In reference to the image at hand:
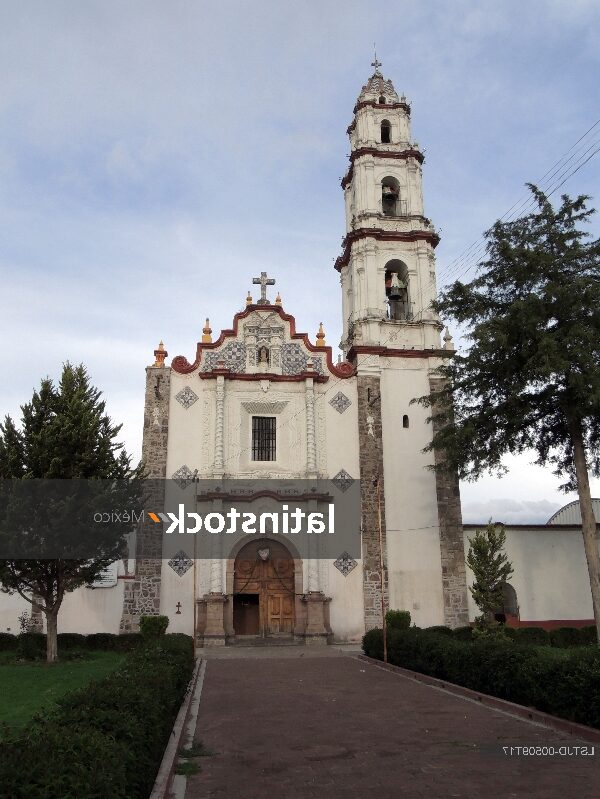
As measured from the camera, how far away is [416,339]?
2986 centimetres

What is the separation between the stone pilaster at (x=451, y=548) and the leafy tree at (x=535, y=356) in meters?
4.09

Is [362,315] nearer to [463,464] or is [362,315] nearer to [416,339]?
[416,339]

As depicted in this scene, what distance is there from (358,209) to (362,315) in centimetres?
571


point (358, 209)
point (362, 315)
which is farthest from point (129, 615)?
point (358, 209)

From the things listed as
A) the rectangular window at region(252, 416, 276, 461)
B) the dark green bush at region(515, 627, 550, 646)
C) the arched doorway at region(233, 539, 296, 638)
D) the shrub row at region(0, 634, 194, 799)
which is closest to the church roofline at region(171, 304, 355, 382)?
the rectangular window at region(252, 416, 276, 461)

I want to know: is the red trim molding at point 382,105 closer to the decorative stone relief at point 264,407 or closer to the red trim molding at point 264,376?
the red trim molding at point 264,376

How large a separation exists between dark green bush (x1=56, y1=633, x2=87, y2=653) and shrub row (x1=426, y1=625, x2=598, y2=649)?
1178cm

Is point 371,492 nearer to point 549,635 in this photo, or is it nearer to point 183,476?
point 183,476

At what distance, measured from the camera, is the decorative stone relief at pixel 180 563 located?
997 inches

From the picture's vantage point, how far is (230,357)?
94.5 ft

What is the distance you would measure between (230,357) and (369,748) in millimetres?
21655

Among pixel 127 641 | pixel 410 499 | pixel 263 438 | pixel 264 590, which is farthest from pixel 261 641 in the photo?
pixel 410 499

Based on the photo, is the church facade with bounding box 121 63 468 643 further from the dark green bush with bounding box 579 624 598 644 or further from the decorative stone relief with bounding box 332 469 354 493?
the dark green bush with bounding box 579 624 598 644

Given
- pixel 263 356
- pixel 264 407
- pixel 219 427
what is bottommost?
pixel 219 427
